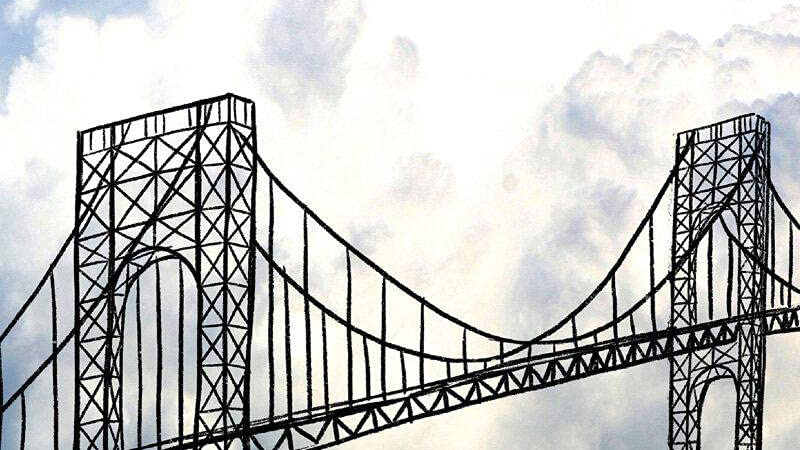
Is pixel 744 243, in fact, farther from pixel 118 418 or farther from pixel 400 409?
pixel 118 418

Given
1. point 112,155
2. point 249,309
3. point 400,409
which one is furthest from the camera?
point 400,409

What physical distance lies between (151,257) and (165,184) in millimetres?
1604

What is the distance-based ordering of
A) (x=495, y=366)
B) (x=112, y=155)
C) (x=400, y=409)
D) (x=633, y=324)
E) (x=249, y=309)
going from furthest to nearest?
1. (x=633, y=324)
2. (x=495, y=366)
3. (x=400, y=409)
4. (x=112, y=155)
5. (x=249, y=309)

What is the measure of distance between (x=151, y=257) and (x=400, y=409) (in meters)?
6.55

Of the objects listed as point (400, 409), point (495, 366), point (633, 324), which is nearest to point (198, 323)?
point (400, 409)

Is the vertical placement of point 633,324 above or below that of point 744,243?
below

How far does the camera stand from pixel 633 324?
37.8 meters

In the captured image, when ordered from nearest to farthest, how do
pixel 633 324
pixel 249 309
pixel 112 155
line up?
1. pixel 249 309
2. pixel 112 155
3. pixel 633 324

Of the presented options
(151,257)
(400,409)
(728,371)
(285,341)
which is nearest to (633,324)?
(728,371)

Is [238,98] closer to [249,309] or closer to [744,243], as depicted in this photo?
[249,309]

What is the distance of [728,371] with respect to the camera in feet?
128

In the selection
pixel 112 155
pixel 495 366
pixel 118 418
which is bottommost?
pixel 118 418

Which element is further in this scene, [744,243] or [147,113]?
[744,243]

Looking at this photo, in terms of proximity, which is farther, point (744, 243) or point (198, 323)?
point (744, 243)
